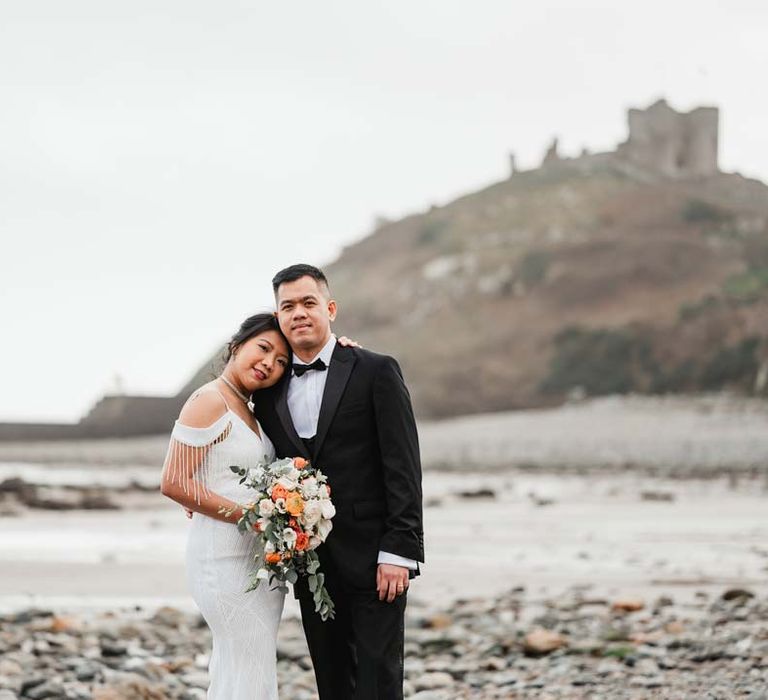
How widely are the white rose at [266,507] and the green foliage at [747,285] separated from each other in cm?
5859

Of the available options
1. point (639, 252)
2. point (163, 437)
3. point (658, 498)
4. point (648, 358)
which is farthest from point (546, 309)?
point (658, 498)

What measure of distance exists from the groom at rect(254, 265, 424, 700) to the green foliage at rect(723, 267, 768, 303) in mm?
58143

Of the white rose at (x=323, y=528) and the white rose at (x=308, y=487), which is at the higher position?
the white rose at (x=308, y=487)

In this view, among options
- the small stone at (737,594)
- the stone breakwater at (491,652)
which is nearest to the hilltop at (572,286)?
the small stone at (737,594)

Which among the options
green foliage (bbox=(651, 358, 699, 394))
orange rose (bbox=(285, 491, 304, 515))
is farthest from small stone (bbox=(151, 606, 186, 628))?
green foliage (bbox=(651, 358, 699, 394))

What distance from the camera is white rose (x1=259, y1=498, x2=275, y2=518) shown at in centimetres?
441

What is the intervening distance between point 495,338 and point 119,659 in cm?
6109

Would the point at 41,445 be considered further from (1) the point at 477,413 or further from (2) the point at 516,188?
(2) the point at 516,188

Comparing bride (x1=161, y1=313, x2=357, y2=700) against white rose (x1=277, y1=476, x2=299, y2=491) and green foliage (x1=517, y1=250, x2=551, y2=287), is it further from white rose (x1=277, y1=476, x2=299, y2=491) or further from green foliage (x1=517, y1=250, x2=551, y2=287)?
green foliage (x1=517, y1=250, x2=551, y2=287)

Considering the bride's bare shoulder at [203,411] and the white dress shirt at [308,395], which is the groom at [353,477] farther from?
the bride's bare shoulder at [203,411]

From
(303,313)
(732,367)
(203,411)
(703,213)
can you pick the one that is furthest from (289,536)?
(703,213)

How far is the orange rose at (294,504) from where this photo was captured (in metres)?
4.37

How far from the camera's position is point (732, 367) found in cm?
5219

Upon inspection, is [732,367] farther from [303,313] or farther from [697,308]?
[303,313]
